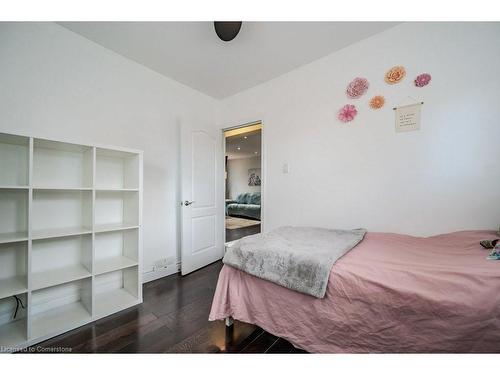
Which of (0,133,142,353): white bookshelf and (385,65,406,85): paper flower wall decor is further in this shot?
(385,65,406,85): paper flower wall decor

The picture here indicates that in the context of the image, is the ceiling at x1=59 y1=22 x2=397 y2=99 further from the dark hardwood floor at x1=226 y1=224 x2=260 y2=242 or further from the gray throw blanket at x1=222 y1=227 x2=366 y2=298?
the dark hardwood floor at x1=226 y1=224 x2=260 y2=242

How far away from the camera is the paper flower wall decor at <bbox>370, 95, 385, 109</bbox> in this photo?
1753mm

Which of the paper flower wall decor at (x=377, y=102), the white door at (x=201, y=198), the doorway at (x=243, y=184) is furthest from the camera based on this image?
the doorway at (x=243, y=184)

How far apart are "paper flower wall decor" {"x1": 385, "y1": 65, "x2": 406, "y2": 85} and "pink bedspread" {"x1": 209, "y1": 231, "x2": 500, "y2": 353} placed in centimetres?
133

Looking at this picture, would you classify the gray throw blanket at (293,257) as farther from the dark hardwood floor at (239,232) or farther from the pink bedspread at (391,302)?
the dark hardwood floor at (239,232)

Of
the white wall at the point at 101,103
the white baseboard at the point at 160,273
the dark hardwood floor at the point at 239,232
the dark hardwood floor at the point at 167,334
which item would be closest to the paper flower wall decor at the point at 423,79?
the dark hardwood floor at the point at 167,334

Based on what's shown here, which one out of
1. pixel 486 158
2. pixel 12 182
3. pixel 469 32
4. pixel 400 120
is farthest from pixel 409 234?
pixel 12 182

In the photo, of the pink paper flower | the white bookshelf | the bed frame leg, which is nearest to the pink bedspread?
the bed frame leg

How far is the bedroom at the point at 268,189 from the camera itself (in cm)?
98

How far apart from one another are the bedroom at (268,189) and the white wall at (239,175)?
550 centimetres

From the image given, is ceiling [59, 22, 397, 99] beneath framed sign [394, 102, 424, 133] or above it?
above

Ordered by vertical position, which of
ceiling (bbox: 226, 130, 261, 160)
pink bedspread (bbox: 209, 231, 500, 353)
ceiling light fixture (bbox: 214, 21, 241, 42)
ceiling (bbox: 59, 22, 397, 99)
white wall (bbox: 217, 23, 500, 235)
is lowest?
pink bedspread (bbox: 209, 231, 500, 353)

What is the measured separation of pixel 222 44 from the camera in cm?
188
